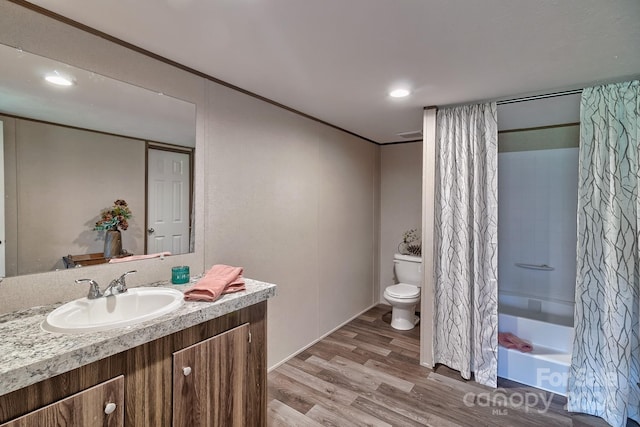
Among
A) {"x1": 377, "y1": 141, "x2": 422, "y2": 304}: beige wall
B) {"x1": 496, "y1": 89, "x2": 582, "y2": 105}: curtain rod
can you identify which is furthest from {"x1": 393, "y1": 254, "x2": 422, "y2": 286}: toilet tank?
{"x1": 496, "y1": 89, "x2": 582, "y2": 105}: curtain rod

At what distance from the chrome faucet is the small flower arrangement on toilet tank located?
3.09 m

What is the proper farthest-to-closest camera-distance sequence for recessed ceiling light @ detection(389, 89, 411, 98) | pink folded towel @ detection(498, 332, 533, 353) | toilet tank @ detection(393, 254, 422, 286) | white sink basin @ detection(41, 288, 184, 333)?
toilet tank @ detection(393, 254, 422, 286)
pink folded towel @ detection(498, 332, 533, 353)
recessed ceiling light @ detection(389, 89, 411, 98)
white sink basin @ detection(41, 288, 184, 333)

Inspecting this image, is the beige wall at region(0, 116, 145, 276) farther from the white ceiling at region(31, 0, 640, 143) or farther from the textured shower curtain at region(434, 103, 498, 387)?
the textured shower curtain at region(434, 103, 498, 387)

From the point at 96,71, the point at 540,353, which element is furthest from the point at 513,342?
the point at 96,71

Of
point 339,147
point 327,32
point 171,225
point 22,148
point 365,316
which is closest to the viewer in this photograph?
point 22,148

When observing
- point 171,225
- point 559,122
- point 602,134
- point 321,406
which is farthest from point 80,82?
point 559,122

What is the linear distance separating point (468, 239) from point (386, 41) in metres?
1.63

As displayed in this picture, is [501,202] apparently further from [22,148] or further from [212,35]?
[22,148]

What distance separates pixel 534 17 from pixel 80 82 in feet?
7.08

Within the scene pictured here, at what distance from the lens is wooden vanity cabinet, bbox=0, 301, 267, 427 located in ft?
3.15

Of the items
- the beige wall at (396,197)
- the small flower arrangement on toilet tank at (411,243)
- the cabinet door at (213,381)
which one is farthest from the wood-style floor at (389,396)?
the beige wall at (396,197)

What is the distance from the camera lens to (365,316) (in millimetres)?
3713

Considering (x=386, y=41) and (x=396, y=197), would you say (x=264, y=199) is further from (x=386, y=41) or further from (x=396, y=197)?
(x=396, y=197)

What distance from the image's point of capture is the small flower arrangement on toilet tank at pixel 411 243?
3.71 meters
